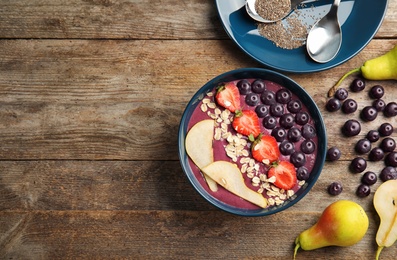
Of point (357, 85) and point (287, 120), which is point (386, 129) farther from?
point (287, 120)

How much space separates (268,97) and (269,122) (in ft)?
0.20

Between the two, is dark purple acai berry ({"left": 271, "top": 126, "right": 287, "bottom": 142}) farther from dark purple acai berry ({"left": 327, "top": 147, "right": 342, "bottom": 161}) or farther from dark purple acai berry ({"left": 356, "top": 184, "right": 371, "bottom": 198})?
dark purple acai berry ({"left": 356, "top": 184, "right": 371, "bottom": 198})

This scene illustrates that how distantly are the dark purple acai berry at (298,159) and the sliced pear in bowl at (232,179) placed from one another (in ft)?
0.38

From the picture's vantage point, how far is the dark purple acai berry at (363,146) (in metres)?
1.33

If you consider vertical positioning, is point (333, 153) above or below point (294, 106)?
below

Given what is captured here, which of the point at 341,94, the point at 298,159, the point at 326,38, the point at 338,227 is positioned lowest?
the point at 338,227

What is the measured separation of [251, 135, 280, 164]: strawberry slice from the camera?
50.1 inches

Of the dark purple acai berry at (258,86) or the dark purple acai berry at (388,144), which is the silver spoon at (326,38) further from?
the dark purple acai berry at (388,144)

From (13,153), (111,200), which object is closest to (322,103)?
(111,200)

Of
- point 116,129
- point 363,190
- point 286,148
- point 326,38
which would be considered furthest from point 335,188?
point 116,129

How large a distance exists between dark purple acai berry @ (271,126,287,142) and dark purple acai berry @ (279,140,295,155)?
0.04ft

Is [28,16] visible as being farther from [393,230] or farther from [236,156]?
[393,230]

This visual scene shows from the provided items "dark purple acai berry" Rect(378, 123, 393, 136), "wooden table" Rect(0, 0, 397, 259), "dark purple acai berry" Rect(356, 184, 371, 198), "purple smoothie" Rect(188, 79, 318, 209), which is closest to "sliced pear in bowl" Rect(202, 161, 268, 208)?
"purple smoothie" Rect(188, 79, 318, 209)

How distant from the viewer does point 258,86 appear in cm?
129
